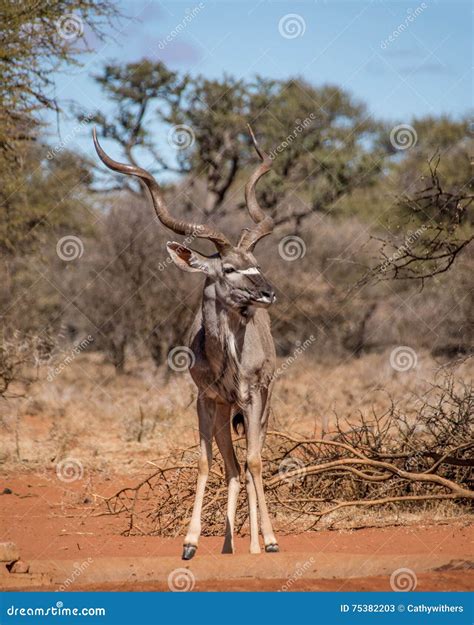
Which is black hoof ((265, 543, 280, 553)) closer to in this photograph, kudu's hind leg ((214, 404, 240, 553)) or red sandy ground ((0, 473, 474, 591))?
red sandy ground ((0, 473, 474, 591))

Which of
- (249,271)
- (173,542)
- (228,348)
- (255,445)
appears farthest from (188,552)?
(249,271)

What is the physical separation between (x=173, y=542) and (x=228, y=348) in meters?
1.65

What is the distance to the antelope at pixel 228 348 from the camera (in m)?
6.58

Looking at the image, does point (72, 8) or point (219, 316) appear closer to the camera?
point (219, 316)

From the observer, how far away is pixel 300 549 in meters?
6.99

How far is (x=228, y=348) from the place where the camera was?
22.1 ft

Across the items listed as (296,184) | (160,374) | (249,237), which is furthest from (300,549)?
(296,184)

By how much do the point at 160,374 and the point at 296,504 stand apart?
838cm

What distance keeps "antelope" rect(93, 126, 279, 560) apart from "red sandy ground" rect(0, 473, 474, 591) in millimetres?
446

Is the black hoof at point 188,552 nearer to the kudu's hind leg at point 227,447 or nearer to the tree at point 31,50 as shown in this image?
A: the kudu's hind leg at point 227,447

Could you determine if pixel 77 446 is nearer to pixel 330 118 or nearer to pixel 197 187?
pixel 197 187

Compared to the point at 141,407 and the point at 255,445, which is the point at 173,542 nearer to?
the point at 255,445

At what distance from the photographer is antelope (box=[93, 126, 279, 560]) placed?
21.6ft

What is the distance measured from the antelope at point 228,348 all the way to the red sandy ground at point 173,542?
45 cm
